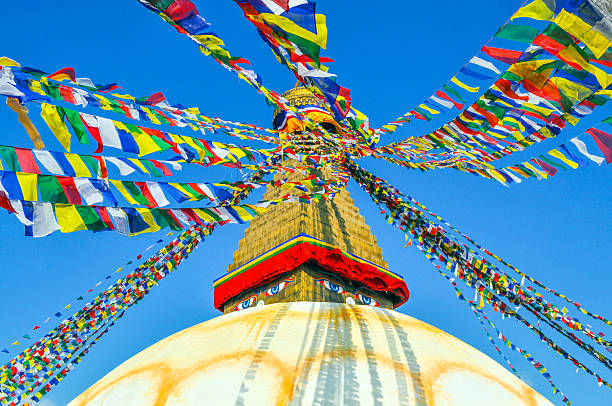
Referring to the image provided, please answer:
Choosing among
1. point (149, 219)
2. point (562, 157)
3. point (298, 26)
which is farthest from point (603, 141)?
point (149, 219)

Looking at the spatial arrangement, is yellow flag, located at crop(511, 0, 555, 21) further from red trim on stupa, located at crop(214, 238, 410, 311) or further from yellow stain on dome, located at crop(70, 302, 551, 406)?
red trim on stupa, located at crop(214, 238, 410, 311)

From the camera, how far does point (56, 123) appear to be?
3473 mm

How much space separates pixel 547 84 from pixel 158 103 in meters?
3.58

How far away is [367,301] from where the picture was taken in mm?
6605

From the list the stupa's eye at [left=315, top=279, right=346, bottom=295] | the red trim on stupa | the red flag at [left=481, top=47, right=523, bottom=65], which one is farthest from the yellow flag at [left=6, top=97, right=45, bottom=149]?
the stupa's eye at [left=315, top=279, right=346, bottom=295]

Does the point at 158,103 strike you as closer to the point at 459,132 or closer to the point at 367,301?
the point at 459,132

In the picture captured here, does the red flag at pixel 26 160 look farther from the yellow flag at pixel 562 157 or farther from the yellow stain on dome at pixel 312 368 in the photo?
the yellow flag at pixel 562 157

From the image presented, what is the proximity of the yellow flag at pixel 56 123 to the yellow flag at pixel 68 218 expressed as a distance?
58 centimetres

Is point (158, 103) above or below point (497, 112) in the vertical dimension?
below

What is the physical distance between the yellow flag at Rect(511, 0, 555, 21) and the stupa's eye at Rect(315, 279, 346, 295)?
4.34 meters

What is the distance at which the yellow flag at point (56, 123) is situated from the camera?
11.3 ft

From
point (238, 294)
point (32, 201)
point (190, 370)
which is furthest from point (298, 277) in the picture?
point (32, 201)

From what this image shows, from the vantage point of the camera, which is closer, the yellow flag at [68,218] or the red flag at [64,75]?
the yellow flag at [68,218]

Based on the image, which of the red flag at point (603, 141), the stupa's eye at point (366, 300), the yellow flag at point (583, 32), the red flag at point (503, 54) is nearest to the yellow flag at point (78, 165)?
the red flag at point (503, 54)
